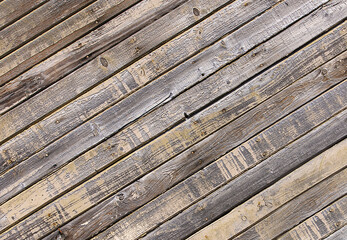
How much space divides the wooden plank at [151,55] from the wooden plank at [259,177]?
1.00 metres

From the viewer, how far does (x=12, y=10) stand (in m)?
2.26

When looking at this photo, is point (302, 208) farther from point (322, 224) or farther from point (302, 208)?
point (322, 224)

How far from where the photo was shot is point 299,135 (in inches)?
83.7

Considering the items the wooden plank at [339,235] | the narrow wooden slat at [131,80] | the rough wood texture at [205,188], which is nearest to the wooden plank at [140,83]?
the narrow wooden slat at [131,80]

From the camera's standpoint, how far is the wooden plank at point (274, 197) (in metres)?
2.11

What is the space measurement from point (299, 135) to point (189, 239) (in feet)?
A: 3.69

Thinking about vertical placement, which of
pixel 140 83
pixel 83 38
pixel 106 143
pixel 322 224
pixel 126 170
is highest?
pixel 83 38

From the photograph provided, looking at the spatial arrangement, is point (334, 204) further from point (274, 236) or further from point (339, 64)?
point (339, 64)

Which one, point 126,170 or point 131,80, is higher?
point 131,80

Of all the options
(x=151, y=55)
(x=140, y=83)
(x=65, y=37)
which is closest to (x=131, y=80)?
(x=140, y=83)

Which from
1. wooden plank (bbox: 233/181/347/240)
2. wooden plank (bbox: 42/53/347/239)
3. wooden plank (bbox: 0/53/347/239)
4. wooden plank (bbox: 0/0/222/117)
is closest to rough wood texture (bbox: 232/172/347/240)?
wooden plank (bbox: 233/181/347/240)

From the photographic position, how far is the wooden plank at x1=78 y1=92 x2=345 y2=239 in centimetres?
212

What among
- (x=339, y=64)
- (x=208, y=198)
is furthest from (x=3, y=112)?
(x=339, y=64)

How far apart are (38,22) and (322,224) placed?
264 cm
